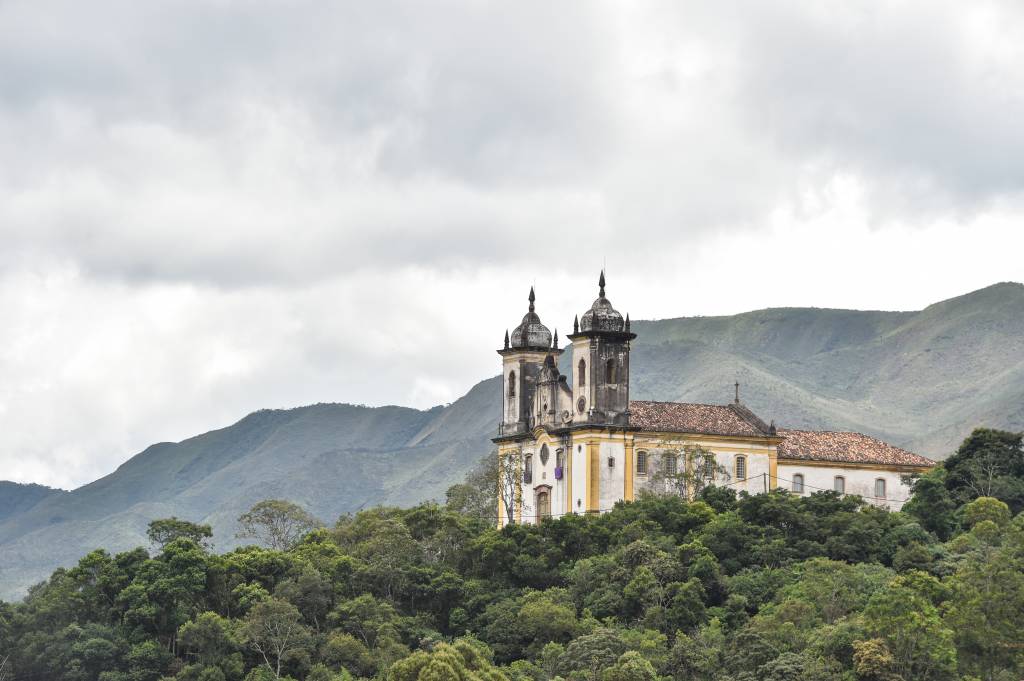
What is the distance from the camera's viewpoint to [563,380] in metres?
96.2

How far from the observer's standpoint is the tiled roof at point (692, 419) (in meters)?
94.4

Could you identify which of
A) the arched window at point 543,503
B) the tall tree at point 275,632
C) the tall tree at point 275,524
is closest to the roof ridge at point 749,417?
the arched window at point 543,503

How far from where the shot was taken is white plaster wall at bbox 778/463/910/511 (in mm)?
97312

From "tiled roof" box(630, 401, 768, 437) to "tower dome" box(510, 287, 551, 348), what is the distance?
6.86 metres

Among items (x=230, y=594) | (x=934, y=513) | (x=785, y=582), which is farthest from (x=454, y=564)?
(x=934, y=513)

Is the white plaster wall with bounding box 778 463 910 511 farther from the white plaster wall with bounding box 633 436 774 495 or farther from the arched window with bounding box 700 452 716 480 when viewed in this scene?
the arched window with bounding box 700 452 716 480

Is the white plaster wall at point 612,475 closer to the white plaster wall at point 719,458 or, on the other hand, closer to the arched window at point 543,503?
the white plaster wall at point 719,458

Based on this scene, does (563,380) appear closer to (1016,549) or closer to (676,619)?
(676,619)

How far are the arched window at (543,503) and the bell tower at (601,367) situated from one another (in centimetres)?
409

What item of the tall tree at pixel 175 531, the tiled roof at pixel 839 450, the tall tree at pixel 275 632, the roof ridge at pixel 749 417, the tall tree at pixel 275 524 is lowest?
the tall tree at pixel 275 632

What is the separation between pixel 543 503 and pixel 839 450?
54.9ft

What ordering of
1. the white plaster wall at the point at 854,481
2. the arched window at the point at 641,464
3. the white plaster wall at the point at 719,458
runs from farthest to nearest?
the white plaster wall at the point at 854,481, the arched window at the point at 641,464, the white plaster wall at the point at 719,458

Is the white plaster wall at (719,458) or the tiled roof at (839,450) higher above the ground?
the tiled roof at (839,450)

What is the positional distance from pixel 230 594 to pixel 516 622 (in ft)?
44.2
